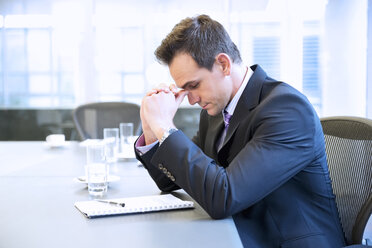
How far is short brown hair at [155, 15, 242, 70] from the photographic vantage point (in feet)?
4.57

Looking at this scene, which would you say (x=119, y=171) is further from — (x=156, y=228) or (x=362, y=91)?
(x=362, y=91)

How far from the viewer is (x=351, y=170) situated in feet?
4.63

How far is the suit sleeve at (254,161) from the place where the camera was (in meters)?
1.12

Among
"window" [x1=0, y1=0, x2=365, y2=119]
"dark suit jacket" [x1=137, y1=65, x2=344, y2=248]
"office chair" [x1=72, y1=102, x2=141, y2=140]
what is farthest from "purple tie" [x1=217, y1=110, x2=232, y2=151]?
"window" [x1=0, y1=0, x2=365, y2=119]

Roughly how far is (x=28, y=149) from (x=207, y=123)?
127 centimetres

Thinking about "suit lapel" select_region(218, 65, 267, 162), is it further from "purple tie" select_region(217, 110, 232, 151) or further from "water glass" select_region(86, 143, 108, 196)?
"water glass" select_region(86, 143, 108, 196)

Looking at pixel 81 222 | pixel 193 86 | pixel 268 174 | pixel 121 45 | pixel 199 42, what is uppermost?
pixel 121 45

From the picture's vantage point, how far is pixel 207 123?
1.73 meters

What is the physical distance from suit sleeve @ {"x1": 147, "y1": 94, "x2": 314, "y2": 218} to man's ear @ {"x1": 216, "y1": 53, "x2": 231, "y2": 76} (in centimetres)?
21

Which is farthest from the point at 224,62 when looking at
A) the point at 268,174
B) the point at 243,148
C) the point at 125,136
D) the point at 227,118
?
the point at 125,136

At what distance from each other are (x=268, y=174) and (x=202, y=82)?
429 mm

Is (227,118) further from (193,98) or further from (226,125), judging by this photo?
(193,98)

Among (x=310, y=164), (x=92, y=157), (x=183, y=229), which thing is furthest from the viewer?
(x=92, y=157)

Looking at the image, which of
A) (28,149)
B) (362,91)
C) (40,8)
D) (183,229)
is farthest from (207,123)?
(40,8)
